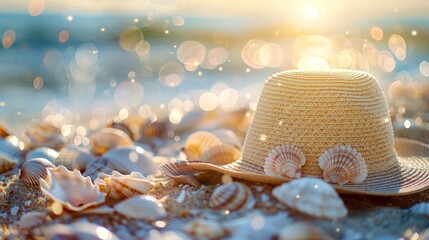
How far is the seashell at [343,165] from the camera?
353 centimetres

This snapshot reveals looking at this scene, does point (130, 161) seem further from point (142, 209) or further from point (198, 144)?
point (142, 209)

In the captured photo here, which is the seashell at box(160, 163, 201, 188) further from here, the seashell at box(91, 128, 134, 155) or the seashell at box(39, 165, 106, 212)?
the seashell at box(91, 128, 134, 155)

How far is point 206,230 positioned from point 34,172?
218 centimetres

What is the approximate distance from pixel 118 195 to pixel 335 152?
1481mm

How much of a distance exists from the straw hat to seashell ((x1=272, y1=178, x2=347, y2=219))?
602mm

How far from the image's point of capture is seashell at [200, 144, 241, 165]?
15.3 ft

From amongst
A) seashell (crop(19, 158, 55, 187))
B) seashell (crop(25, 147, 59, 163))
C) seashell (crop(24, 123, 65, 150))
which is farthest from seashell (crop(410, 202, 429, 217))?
seashell (crop(24, 123, 65, 150))

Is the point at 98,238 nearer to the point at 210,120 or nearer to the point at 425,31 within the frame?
the point at 210,120

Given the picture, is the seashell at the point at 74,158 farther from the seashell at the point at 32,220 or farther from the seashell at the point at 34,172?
the seashell at the point at 32,220

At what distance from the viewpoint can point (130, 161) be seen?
4.96 meters

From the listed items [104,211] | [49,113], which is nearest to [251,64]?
[49,113]

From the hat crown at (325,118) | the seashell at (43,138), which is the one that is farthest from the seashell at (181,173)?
the seashell at (43,138)

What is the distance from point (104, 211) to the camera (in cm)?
325

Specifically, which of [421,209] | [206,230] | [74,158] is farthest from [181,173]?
[421,209]
